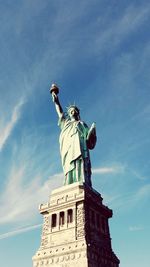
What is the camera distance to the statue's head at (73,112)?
118 ft

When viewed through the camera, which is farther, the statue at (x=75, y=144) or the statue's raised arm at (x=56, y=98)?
the statue's raised arm at (x=56, y=98)

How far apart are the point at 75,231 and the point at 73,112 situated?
45.3 feet

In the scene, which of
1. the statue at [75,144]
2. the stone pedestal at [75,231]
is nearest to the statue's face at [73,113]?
the statue at [75,144]

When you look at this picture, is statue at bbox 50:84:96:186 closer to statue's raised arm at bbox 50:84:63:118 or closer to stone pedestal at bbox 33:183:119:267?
statue's raised arm at bbox 50:84:63:118

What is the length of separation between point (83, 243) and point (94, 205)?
469cm

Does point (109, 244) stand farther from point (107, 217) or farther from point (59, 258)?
point (59, 258)

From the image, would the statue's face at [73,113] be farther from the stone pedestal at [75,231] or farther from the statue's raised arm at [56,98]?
the stone pedestal at [75,231]

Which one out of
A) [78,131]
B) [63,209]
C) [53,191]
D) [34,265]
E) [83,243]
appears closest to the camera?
[83,243]

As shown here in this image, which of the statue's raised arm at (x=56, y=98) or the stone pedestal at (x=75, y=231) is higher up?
the statue's raised arm at (x=56, y=98)

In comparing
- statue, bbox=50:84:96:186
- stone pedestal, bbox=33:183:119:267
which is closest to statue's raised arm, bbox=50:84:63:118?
statue, bbox=50:84:96:186

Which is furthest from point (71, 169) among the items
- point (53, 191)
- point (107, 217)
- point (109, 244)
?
point (109, 244)

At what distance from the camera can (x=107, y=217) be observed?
103 feet

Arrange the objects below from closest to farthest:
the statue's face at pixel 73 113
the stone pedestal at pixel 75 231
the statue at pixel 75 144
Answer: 1. the stone pedestal at pixel 75 231
2. the statue at pixel 75 144
3. the statue's face at pixel 73 113

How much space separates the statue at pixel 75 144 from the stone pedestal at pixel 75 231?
1.63 metres
